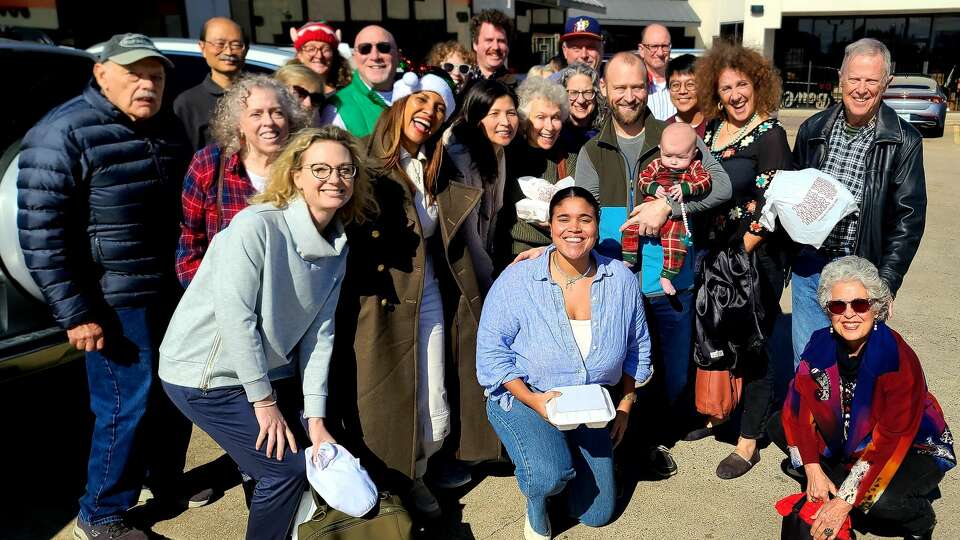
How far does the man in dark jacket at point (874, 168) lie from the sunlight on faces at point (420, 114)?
187 centimetres

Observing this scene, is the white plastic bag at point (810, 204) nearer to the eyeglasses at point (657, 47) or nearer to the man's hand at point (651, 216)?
the man's hand at point (651, 216)

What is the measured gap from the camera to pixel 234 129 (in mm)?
3119

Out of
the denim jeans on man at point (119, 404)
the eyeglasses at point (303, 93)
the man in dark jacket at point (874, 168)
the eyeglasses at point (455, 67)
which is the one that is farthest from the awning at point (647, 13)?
the denim jeans on man at point (119, 404)

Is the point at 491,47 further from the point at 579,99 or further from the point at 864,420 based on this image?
the point at 864,420

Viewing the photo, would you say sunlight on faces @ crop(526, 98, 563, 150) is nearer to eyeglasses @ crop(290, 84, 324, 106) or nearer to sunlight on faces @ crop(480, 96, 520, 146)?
sunlight on faces @ crop(480, 96, 520, 146)

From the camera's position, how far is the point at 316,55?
456 centimetres

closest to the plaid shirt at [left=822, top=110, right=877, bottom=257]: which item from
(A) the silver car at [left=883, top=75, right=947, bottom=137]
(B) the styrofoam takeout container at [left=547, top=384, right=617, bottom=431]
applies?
(B) the styrofoam takeout container at [left=547, top=384, right=617, bottom=431]

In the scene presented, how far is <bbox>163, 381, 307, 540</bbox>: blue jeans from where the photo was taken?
9.14 ft

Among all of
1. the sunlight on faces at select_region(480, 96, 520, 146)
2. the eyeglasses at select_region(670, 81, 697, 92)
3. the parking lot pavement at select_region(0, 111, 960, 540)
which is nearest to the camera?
the parking lot pavement at select_region(0, 111, 960, 540)

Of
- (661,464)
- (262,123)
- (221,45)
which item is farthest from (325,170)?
(661,464)

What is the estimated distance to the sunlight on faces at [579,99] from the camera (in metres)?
4.15

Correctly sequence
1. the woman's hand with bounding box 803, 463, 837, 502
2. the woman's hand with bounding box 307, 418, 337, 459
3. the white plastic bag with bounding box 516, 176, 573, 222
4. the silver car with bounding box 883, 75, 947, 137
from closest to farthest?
the woman's hand with bounding box 307, 418, 337, 459 → the woman's hand with bounding box 803, 463, 837, 502 → the white plastic bag with bounding box 516, 176, 573, 222 → the silver car with bounding box 883, 75, 947, 137

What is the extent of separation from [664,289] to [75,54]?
11.8 feet

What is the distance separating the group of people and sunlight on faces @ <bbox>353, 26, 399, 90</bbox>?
281 millimetres
